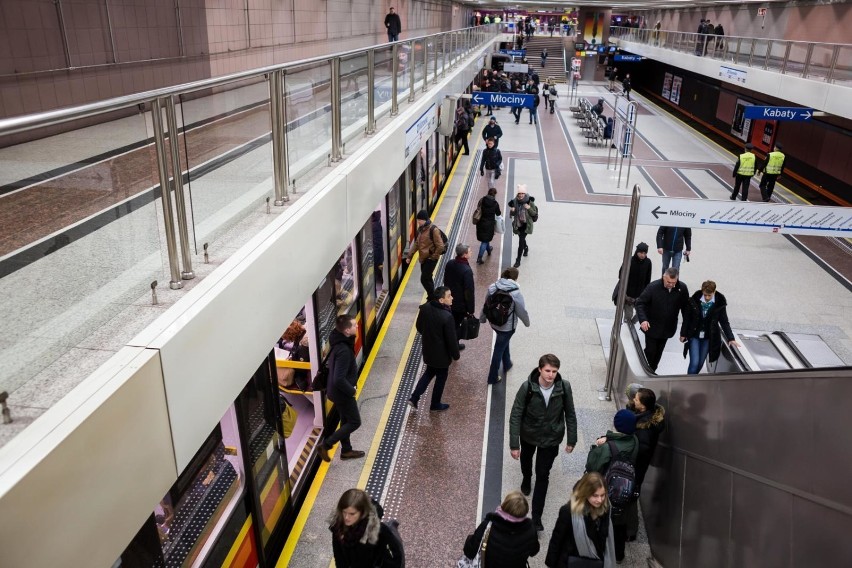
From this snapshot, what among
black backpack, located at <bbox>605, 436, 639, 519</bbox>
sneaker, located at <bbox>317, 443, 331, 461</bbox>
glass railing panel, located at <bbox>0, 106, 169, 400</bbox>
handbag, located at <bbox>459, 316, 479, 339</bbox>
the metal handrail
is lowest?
sneaker, located at <bbox>317, 443, 331, 461</bbox>

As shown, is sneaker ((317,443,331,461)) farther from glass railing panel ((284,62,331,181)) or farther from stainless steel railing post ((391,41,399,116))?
stainless steel railing post ((391,41,399,116))

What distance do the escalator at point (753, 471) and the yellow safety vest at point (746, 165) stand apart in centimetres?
1072

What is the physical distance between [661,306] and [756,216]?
62.3 inches

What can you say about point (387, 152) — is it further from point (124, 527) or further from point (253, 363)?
point (124, 527)

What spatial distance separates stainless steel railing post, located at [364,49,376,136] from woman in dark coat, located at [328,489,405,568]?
4622mm

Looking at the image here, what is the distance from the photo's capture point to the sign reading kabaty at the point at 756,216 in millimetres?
5883

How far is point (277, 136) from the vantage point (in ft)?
14.9

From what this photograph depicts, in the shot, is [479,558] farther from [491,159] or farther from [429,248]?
[491,159]

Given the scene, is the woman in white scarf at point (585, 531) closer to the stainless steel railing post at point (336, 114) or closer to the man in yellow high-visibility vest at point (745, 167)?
the stainless steel railing post at point (336, 114)

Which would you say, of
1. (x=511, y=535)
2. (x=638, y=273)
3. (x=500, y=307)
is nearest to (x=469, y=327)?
(x=500, y=307)

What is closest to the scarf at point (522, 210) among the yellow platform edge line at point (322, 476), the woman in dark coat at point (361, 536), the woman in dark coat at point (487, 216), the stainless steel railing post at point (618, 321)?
the woman in dark coat at point (487, 216)

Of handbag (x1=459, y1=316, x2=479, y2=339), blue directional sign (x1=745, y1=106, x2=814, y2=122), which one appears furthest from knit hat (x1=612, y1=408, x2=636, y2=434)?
blue directional sign (x1=745, y1=106, x2=814, y2=122)

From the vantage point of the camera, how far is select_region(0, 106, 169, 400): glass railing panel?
2.13 meters

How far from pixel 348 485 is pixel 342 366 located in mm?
1160
